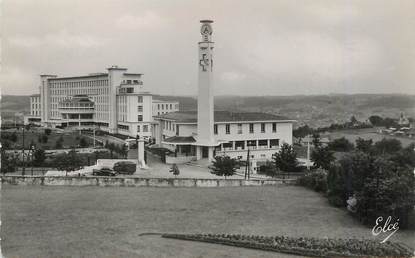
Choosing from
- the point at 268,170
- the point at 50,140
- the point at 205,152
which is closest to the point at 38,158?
the point at 205,152

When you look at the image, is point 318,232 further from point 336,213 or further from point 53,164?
point 53,164

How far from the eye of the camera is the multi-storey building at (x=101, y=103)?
65938 millimetres

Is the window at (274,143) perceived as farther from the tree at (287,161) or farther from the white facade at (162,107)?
the white facade at (162,107)

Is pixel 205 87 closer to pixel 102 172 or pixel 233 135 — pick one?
pixel 233 135

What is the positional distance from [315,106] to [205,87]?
8988 cm

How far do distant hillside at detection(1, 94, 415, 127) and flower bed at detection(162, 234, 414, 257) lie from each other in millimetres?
78036

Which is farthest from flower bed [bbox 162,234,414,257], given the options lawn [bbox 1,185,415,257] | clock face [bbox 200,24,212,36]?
clock face [bbox 200,24,212,36]

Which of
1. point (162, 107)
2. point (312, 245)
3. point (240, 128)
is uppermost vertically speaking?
point (162, 107)

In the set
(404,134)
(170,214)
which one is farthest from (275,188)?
(404,134)

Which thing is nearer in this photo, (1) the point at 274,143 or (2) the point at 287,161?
(2) the point at 287,161

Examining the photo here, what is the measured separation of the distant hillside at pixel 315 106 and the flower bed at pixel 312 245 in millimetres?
78036

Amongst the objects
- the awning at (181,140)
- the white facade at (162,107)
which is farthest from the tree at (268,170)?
the white facade at (162,107)

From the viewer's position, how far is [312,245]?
50.6 ft

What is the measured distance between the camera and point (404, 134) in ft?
189
